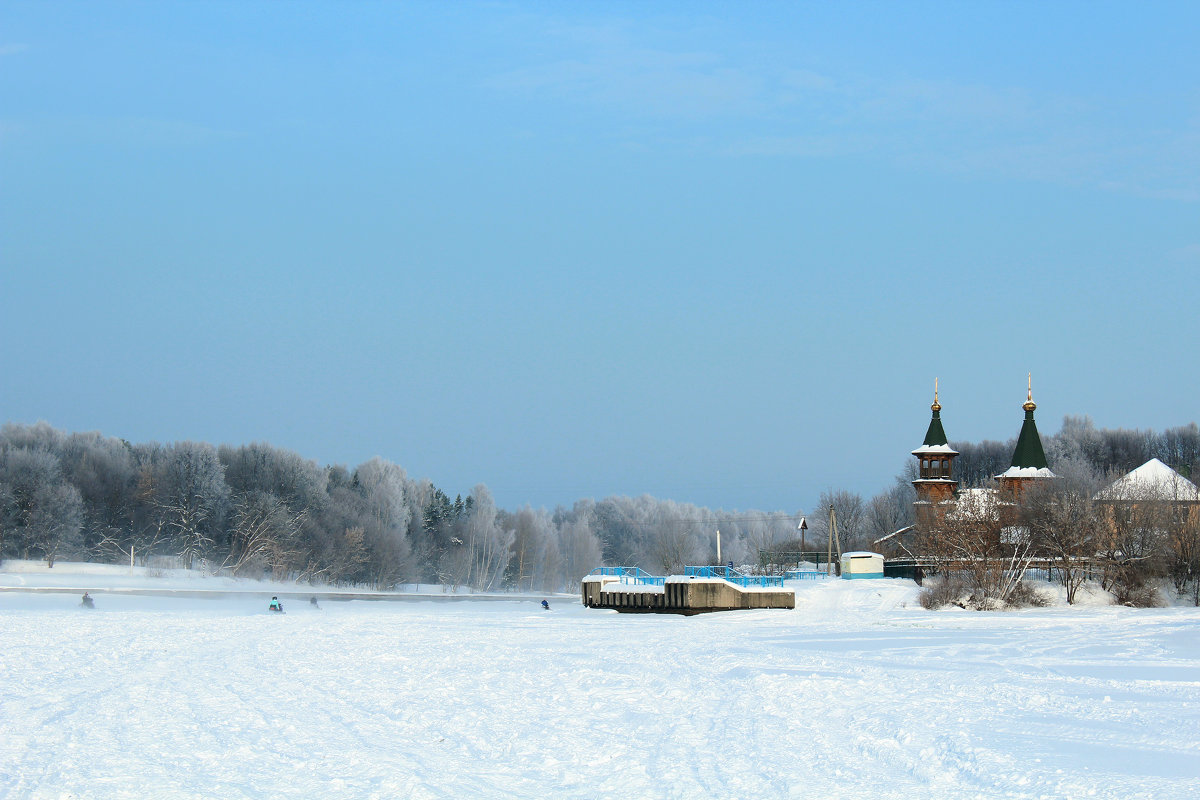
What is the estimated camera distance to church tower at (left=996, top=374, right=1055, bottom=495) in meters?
70.7

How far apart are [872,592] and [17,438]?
78115 mm

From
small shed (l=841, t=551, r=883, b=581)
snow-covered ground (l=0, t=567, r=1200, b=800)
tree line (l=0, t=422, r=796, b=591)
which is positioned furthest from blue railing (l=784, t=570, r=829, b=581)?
tree line (l=0, t=422, r=796, b=591)

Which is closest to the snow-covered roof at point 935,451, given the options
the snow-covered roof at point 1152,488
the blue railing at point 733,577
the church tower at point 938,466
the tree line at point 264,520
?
the church tower at point 938,466

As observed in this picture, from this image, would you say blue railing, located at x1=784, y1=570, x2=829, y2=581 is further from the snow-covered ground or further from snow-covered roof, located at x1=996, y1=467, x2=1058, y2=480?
the snow-covered ground

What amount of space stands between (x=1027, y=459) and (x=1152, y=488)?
1283 centimetres

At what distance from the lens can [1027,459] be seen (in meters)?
71.9

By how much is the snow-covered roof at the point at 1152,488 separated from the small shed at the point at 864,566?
1194 centimetres

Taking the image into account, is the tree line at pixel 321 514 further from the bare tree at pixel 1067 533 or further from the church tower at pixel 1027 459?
the bare tree at pixel 1067 533

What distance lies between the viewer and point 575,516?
165 meters

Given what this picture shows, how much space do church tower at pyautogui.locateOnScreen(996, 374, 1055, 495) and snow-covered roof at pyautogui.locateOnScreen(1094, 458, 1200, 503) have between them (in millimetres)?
5880

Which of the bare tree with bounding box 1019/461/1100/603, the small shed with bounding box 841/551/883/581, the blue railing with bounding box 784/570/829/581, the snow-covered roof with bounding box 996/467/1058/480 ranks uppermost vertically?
Result: the snow-covered roof with bounding box 996/467/1058/480

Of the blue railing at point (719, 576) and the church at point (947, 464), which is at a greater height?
the church at point (947, 464)

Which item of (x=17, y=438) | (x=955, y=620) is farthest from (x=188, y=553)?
(x=955, y=620)

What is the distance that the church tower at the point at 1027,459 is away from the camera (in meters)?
70.7
